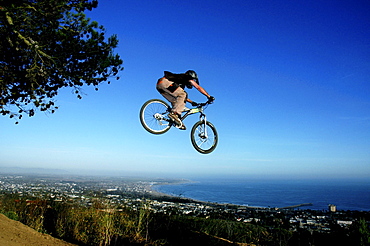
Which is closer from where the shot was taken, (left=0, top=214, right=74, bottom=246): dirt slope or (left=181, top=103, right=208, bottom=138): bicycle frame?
(left=181, top=103, right=208, bottom=138): bicycle frame

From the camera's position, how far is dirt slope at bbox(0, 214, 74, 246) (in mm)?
6322

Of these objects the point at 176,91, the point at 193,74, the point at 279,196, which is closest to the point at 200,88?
the point at 193,74

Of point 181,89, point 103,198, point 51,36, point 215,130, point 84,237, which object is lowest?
point 84,237

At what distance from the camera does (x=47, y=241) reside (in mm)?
7617

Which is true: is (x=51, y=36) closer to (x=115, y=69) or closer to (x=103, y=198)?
(x=115, y=69)

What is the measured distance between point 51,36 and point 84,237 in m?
7.41

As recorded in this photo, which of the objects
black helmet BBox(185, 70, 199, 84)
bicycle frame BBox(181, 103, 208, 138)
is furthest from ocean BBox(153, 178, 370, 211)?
black helmet BBox(185, 70, 199, 84)

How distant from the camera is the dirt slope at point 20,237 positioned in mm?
6322

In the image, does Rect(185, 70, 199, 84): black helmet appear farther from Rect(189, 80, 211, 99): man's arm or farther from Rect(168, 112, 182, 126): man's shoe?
Rect(168, 112, 182, 126): man's shoe

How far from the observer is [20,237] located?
22.5 ft

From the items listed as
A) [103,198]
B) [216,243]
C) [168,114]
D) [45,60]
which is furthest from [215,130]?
[45,60]

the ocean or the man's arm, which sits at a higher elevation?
the man's arm

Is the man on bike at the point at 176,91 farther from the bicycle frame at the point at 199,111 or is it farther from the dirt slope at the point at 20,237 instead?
the dirt slope at the point at 20,237

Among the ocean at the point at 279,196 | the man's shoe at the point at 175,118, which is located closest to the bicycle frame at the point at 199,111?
the man's shoe at the point at 175,118
